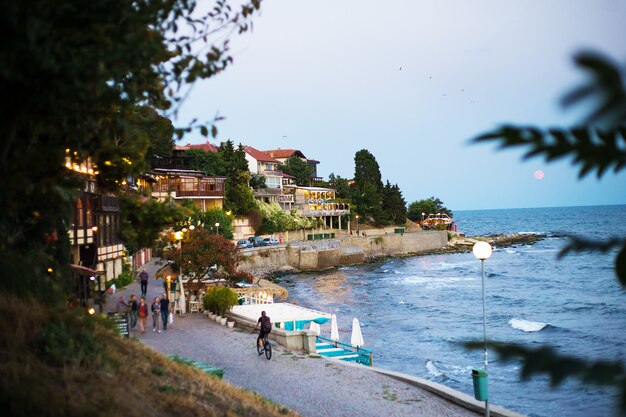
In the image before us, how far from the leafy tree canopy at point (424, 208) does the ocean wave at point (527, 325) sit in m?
97.5

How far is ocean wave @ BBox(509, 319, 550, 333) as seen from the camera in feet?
126

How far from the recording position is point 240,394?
12516 millimetres

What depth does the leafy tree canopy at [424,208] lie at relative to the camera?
139 meters

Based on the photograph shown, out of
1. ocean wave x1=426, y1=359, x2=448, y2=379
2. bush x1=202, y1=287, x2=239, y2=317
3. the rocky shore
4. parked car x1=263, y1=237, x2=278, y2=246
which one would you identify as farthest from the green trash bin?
the rocky shore

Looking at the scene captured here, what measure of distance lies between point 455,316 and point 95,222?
2445 centimetres

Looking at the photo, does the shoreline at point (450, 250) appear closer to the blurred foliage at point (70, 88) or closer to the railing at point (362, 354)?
the railing at point (362, 354)

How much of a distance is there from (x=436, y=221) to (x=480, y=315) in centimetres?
8968

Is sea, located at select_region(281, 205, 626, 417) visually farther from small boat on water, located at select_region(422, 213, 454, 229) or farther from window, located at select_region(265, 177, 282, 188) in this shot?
small boat on water, located at select_region(422, 213, 454, 229)

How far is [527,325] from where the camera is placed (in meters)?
39.5

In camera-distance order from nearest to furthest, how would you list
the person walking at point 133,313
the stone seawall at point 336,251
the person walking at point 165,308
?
the person walking at point 133,313, the person walking at point 165,308, the stone seawall at point 336,251

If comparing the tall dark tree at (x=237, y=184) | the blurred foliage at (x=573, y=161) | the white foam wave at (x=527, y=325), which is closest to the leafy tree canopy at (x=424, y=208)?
the tall dark tree at (x=237, y=184)

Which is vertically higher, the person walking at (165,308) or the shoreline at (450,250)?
the person walking at (165,308)

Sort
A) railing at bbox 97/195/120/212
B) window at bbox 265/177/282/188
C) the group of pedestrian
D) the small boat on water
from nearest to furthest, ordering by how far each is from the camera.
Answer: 1. the group of pedestrian
2. railing at bbox 97/195/120/212
3. window at bbox 265/177/282/188
4. the small boat on water

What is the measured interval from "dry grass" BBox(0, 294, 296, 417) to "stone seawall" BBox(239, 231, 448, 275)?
4564cm
